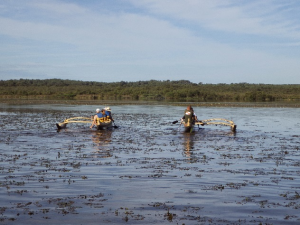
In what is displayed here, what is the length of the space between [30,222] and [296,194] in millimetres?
6168

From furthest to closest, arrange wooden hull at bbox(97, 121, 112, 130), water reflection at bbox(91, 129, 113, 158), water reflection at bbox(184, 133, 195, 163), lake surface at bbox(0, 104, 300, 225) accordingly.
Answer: wooden hull at bbox(97, 121, 112, 130) < water reflection at bbox(91, 129, 113, 158) < water reflection at bbox(184, 133, 195, 163) < lake surface at bbox(0, 104, 300, 225)

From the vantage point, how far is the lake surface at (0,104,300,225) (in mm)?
9000

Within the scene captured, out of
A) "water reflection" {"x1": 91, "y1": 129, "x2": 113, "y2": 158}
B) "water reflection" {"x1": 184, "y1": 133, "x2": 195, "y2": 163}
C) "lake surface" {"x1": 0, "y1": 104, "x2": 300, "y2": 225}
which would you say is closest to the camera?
"lake surface" {"x1": 0, "y1": 104, "x2": 300, "y2": 225}

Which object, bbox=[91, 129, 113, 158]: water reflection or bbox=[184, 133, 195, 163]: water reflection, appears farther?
bbox=[91, 129, 113, 158]: water reflection

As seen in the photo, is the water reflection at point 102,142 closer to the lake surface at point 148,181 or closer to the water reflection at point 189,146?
the lake surface at point 148,181

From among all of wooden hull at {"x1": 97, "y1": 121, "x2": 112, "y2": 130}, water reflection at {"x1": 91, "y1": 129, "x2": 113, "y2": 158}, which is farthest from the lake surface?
wooden hull at {"x1": 97, "y1": 121, "x2": 112, "y2": 130}

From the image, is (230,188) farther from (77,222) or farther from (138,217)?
(77,222)

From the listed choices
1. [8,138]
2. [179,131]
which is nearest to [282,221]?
[8,138]

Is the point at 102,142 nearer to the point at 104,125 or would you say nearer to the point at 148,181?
the point at 104,125

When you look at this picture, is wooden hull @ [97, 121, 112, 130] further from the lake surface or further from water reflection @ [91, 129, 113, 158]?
the lake surface

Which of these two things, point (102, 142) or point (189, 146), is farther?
point (102, 142)

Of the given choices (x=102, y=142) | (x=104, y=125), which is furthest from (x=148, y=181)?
(x=104, y=125)

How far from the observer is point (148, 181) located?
12250mm

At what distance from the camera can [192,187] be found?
11.6 m
